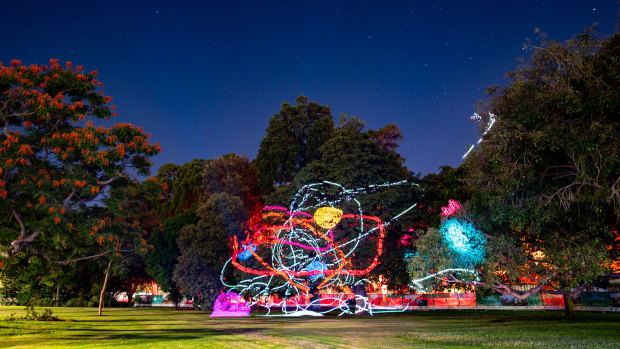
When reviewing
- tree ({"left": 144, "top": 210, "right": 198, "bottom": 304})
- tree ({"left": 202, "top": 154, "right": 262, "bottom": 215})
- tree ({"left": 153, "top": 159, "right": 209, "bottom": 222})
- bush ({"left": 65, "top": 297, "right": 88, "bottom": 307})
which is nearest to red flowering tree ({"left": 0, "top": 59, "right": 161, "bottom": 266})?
tree ({"left": 144, "top": 210, "right": 198, "bottom": 304})

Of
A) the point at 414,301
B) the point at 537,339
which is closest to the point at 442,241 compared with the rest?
the point at 537,339

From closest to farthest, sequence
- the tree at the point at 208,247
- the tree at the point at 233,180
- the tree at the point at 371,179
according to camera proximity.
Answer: the tree at the point at 371,179 < the tree at the point at 208,247 < the tree at the point at 233,180

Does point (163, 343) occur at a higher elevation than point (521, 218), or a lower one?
lower

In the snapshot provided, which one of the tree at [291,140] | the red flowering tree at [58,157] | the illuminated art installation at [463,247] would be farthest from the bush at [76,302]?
the illuminated art installation at [463,247]

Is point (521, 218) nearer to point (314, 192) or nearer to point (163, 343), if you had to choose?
point (163, 343)

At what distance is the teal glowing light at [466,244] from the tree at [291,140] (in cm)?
1809

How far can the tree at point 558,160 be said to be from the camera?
1177 cm

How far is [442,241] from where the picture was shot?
18.1 metres

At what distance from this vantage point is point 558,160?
537 inches

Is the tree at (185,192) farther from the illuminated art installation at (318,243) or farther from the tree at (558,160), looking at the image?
the tree at (558,160)

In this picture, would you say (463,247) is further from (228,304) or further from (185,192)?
(185,192)

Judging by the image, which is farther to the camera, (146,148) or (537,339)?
(146,148)

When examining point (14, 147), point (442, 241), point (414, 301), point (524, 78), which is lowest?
point (414, 301)

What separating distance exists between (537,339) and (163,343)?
10.2m
